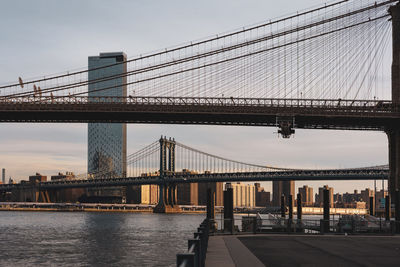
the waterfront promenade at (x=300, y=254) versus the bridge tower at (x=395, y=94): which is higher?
the bridge tower at (x=395, y=94)

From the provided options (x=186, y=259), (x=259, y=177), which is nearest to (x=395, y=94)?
(x=186, y=259)

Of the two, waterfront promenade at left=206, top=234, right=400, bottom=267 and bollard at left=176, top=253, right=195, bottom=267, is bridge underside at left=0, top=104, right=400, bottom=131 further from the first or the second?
bollard at left=176, top=253, right=195, bottom=267

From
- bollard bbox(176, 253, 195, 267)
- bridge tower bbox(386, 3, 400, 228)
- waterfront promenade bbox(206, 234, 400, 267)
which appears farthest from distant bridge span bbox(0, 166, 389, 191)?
bollard bbox(176, 253, 195, 267)

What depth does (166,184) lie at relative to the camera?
5891 inches

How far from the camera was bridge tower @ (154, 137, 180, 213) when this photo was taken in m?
150

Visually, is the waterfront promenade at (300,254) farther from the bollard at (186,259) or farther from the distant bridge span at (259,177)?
the distant bridge span at (259,177)

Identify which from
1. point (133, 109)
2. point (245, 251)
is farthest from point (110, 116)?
point (245, 251)

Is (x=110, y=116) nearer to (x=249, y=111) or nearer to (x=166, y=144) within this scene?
(x=249, y=111)

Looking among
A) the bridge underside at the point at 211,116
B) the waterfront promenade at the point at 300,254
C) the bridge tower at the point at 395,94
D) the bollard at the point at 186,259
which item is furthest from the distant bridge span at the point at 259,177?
the bollard at the point at 186,259

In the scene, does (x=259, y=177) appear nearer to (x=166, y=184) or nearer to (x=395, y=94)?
(x=166, y=184)

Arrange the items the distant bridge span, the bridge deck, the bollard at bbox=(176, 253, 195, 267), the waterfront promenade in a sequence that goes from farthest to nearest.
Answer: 1. the distant bridge span
2. the bridge deck
3. the waterfront promenade
4. the bollard at bbox=(176, 253, 195, 267)

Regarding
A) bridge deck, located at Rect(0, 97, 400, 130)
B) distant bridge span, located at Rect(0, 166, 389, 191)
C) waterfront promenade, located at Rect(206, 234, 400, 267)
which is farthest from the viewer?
distant bridge span, located at Rect(0, 166, 389, 191)

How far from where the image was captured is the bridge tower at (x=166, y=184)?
150 meters

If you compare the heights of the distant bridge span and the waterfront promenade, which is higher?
the distant bridge span
